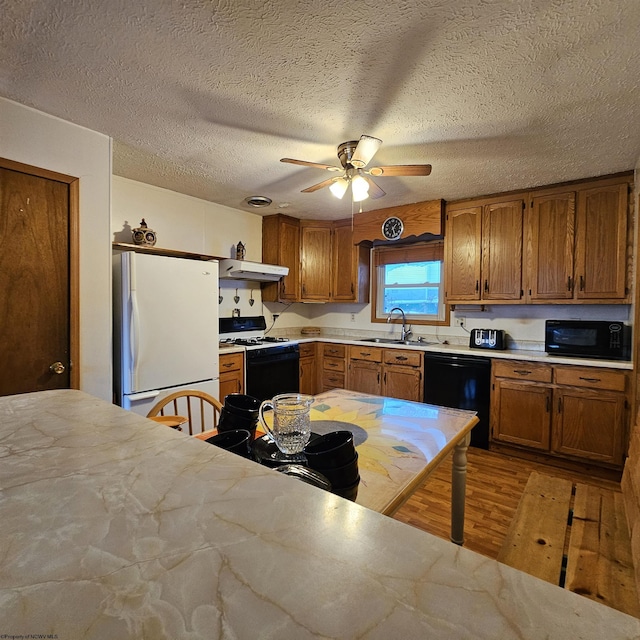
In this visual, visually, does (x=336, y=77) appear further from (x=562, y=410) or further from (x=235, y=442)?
(x=562, y=410)

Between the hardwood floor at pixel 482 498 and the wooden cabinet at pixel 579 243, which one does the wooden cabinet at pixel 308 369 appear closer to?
the hardwood floor at pixel 482 498

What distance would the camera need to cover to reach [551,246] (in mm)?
3109

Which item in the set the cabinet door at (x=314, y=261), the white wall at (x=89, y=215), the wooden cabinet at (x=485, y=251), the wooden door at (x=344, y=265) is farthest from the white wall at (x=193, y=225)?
the wooden cabinet at (x=485, y=251)

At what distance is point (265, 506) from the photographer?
490 mm

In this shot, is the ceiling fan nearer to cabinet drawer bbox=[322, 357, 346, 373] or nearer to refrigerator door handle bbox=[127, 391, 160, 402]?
refrigerator door handle bbox=[127, 391, 160, 402]

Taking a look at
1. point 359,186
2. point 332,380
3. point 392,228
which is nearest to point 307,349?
point 332,380

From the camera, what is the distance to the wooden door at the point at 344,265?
14.5 ft

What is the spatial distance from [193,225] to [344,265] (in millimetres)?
1793

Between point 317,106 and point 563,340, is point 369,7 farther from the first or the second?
point 563,340

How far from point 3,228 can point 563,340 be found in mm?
3947

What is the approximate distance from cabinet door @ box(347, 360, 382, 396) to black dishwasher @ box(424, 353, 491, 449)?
57 centimetres

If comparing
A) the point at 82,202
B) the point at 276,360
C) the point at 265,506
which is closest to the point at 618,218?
the point at 276,360

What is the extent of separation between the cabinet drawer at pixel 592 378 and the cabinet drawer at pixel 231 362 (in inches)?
109

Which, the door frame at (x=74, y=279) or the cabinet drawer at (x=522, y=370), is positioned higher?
the door frame at (x=74, y=279)
